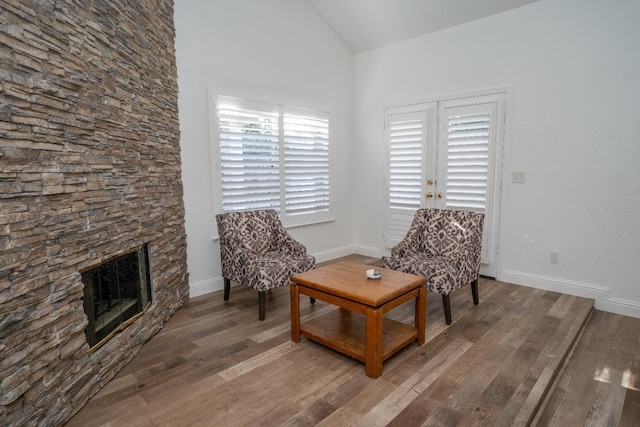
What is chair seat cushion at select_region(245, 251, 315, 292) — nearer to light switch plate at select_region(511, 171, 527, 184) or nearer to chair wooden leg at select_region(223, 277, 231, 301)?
chair wooden leg at select_region(223, 277, 231, 301)

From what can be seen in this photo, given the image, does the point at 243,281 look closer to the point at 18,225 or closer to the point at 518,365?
the point at 18,225

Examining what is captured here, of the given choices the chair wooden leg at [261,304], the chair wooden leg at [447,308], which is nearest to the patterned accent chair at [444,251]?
the chair wooden leg at [447,308]

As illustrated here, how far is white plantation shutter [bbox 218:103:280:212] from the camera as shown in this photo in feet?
12.6

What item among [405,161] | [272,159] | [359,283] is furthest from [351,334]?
[405,161]

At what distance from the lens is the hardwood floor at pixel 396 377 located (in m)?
1.93

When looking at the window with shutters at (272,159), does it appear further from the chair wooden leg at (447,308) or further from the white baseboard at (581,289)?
the white baseboard at (581,289)

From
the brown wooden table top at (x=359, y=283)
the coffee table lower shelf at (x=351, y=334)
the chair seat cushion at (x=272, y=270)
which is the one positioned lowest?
the coffee table lower shelf at (x=351, y=334)

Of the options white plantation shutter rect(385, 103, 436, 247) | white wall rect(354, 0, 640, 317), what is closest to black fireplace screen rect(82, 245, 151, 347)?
white plantation shutter rect(385, 103, 436, 247)

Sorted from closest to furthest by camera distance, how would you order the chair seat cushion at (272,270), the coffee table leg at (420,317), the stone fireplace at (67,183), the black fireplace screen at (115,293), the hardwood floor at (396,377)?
the stone fireplace at (67,183)
the hardwood floor at (396,377)
the black fireplace screen at (115,293)
the coffee table leg at (420,317)
the chair seat cushion at (272,270)

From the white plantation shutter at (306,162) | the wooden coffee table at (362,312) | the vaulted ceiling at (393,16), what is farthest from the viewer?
the white plantation shutter at (306,162)

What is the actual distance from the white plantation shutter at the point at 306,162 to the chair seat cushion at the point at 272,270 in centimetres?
130

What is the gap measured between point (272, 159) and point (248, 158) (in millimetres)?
355

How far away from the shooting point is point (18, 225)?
161cm

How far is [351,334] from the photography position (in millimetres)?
2631
